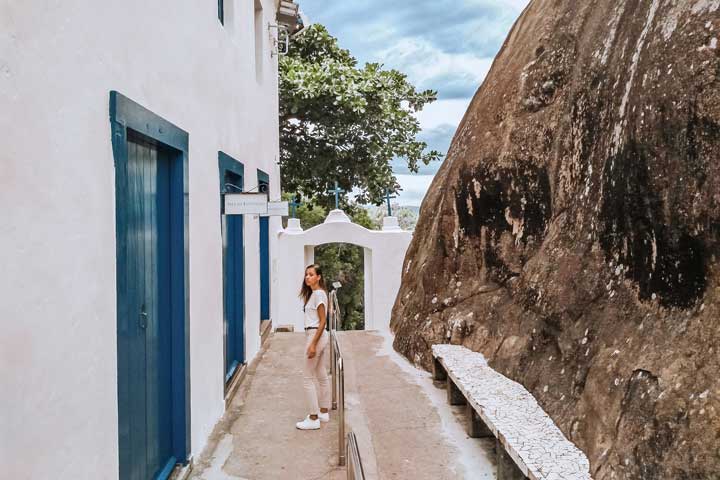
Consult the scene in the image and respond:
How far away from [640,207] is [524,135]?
304 cm

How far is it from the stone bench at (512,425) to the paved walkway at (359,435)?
0.31m

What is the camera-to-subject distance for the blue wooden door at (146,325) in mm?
3588

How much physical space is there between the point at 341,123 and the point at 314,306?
10.3 m

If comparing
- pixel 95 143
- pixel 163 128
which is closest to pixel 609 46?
Answer: pixel 163 128

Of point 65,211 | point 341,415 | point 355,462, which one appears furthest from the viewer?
point 341,415

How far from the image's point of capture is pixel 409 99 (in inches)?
631

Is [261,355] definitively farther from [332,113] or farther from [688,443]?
[332,113]

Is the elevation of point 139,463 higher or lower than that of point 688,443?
lower

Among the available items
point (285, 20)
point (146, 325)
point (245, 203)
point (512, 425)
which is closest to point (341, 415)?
point (512, 425)

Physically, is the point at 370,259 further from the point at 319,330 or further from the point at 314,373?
the point at 319,330

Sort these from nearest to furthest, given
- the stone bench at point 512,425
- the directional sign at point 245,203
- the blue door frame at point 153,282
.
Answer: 1. the blue door frame at point 153,282
2. the stone bench at point 512,425
3. the directional sign at point 245,203

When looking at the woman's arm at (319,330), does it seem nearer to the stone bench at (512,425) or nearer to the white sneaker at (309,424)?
the white sneaker at (309,424)

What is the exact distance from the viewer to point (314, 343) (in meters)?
5.68

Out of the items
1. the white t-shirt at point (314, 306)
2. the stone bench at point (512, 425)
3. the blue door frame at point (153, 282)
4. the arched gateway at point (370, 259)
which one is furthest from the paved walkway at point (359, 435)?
the arched gateway at point (370, 259)
